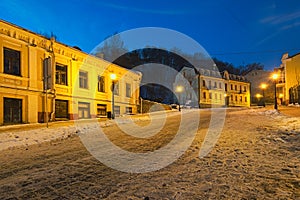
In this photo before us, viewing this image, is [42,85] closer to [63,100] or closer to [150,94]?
[63,100]

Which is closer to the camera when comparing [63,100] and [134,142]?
[134,142]

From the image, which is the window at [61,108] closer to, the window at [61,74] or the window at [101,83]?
the window at [61,74]

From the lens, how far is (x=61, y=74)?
2064cm

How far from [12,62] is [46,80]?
282cm

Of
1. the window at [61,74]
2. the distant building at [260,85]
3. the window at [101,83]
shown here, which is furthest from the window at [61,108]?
the distant building at [260,85]

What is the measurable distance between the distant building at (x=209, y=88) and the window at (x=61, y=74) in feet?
120

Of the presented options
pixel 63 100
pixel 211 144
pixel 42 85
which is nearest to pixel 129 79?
pixel 63 100

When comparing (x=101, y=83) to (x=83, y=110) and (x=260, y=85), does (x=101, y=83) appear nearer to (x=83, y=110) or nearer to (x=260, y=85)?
(x=83, y=110)

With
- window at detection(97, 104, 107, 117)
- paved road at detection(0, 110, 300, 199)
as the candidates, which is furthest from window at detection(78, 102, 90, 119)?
paved road at detection(0, 110, 300, 199)

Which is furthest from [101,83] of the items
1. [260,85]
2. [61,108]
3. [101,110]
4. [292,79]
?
[260,85]

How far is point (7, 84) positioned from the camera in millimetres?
15992

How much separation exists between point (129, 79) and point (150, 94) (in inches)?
756

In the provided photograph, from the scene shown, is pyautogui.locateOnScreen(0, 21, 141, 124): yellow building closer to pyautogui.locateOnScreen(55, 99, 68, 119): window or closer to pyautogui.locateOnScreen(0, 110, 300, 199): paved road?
pyautogui.locateOnScreen(55, 99, 68, 119): window

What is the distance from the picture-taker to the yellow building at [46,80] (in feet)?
53.0
